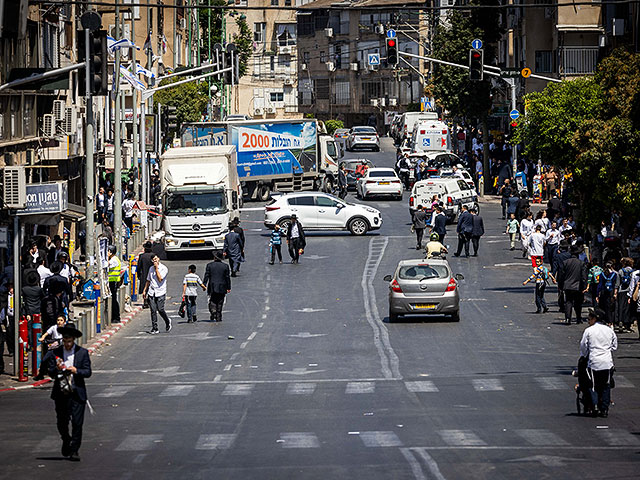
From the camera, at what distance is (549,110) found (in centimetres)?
4272

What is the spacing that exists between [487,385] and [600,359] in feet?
11.9

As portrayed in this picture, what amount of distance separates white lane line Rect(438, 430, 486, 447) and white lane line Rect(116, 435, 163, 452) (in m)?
3.83

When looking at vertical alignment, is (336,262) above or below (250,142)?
below

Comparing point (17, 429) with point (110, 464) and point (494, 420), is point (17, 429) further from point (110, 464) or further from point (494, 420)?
point (494, 420)

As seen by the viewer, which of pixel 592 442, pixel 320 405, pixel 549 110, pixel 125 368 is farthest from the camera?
pixel 549 110

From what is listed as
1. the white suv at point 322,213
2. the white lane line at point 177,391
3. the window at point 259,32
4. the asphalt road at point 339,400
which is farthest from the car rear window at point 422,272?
the window at point 259,32

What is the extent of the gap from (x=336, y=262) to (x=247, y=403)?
23139 mm

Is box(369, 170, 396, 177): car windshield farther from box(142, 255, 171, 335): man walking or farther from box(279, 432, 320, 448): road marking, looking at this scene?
box(279, 432, 320, 448): road marking

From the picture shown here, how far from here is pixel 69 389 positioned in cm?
1625

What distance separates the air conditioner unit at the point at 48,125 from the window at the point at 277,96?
98.0 meters

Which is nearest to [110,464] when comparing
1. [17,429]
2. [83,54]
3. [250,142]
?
[17,429]

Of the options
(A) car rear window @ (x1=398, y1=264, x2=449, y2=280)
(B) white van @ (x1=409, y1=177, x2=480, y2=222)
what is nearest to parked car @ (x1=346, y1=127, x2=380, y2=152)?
(B) white van @ (x1=409, y1=177, x2=480, y2=222)

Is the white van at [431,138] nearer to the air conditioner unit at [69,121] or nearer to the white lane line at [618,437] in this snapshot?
the air conditioner unit at [69,121]

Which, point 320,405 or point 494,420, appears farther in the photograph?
point 320,405
